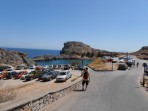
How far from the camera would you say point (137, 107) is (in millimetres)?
17016

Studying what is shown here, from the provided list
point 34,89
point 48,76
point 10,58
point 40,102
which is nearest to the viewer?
point 40,102

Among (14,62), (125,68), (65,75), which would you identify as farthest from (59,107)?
(14,62)

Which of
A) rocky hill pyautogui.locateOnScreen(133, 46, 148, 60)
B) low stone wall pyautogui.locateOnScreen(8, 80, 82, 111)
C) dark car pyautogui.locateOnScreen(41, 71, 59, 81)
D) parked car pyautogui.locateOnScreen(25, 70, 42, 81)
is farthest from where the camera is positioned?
rocky hill pyautogui.locateOnScreen(133, 46, 148, 60)

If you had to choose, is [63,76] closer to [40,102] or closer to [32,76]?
[32,76]


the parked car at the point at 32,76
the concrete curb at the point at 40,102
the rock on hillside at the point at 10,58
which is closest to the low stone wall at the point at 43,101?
the concrete curb at the point at 40,102

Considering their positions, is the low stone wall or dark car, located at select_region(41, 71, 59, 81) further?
dark car, located at select_region(41, 71, 59, 81)

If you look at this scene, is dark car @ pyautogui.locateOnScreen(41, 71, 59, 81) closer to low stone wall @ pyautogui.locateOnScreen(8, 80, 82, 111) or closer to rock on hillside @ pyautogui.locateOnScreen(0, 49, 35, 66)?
low stone wall @ pyautogui.locateOnScreen(8, 80, 82, 111)

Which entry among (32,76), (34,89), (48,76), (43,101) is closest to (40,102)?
(43,101)

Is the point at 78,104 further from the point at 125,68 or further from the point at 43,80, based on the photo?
the point at 125,68

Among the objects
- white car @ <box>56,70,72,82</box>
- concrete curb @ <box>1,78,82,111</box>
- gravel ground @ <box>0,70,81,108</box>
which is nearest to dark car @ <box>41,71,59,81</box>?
white car @ <box>56,70,72,82</box>

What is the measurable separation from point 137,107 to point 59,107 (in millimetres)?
4803

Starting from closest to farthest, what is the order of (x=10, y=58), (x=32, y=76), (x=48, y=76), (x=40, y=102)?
(x=40, y=102), (x=48, y=76), (x=32, y=76), (x=10, y=58)

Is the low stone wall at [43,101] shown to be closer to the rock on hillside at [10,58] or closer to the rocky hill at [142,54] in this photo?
the rock on hillside at [10,58]

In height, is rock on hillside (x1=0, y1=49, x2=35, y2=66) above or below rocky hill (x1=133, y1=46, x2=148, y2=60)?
below
